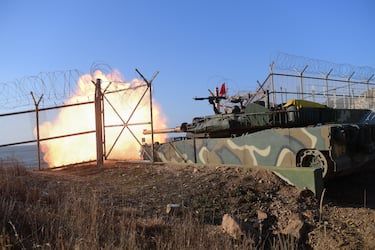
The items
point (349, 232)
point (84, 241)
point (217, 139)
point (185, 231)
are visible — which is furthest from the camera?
point (217, 139)

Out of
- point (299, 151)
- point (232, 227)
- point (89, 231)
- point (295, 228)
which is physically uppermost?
point (299, 151)

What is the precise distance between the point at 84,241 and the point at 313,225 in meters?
4.19

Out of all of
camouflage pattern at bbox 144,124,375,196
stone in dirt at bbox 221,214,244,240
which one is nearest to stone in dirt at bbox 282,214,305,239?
stone in dirt at bbox 221,214,244,240

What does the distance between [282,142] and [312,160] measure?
83cm

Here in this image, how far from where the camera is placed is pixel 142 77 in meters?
11.9

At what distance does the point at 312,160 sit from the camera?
9.30 meters

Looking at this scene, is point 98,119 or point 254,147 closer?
point 254,147

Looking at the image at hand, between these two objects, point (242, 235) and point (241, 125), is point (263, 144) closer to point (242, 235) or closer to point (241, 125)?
point (241, 125)

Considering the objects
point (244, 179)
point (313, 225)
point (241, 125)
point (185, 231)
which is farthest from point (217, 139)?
point (185, 231)

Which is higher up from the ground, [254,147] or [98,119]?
[98,119]

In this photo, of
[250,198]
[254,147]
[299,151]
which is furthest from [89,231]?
[254,147]

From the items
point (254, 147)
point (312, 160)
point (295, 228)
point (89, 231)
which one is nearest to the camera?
point (89, 231)

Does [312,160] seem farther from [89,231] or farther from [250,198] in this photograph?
[89,231]

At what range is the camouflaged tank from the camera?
8.86 meters
